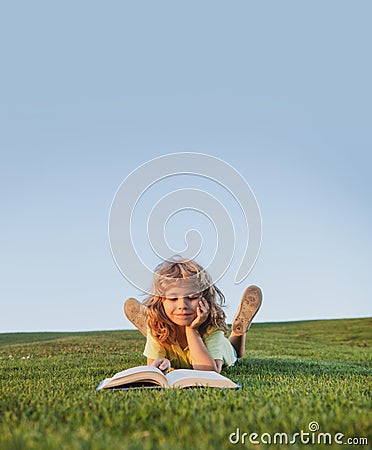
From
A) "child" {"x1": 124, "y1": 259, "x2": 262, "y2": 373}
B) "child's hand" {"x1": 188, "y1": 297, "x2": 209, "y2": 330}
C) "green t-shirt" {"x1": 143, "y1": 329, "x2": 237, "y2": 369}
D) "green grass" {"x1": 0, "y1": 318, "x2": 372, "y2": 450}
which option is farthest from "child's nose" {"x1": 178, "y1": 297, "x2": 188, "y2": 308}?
"green grass" {"x1": 0, "y1": 318, "x2": 372, "y2": 450}

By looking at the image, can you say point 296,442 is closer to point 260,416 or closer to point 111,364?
point 260,416

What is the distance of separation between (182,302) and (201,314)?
263 millimetres

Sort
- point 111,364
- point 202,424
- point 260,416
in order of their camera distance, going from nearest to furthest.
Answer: point 202,424 < point 260,416 < point 111,364

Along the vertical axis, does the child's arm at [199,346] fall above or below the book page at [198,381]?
above

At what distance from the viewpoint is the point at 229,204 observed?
290 inches

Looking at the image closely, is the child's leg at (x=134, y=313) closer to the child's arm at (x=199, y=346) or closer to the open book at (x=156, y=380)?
the child's arm at (x=199, y=346)

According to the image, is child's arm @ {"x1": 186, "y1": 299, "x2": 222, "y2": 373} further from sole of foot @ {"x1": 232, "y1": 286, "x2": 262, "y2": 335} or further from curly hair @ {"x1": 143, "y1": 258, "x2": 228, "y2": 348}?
sole of foot @ {"x1": 232, "y1": 286, "x2": 262, "y2": 335}

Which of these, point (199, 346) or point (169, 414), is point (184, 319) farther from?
point (169, 414)

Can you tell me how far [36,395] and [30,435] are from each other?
1514mm

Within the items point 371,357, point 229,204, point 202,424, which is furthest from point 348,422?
point 371,357

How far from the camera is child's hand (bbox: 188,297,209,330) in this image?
18.3ft

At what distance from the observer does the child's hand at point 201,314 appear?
5570mm

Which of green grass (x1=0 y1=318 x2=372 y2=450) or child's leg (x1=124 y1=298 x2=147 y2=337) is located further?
child's leg (x1=124 y1=298 x2=147 y2=337)

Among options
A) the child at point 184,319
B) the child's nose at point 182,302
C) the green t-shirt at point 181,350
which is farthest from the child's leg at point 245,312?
the child's nose at point 182,302
